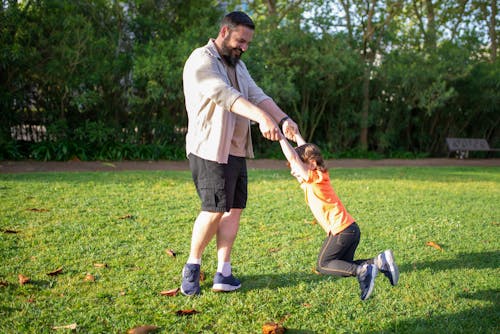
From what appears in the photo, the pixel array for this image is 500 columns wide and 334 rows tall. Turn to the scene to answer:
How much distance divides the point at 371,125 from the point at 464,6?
8004 millimetres

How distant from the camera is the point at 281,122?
337cm

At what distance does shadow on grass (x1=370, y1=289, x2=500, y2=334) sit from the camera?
2.67 meters

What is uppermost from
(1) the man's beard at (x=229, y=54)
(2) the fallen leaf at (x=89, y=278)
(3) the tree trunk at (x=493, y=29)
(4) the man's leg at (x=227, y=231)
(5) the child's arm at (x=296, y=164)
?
(3) the tree trunk at (x=493, y=29)

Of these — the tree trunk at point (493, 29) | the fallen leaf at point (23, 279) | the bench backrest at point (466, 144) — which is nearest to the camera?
the fallen leaf at point (23, 279)

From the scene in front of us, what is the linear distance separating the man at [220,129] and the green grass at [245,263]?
1.26ft

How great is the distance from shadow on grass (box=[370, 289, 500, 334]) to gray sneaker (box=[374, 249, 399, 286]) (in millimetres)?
305

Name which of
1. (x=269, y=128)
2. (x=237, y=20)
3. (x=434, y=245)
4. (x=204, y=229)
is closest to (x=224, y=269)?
(x=204, y=229)

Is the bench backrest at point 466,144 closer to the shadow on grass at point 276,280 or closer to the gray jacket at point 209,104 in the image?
the shadow on grass at point 276,280

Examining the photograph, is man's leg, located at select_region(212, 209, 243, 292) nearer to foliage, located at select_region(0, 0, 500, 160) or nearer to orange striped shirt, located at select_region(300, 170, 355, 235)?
orange striped shirt, located at select_region(300, 170, 355, 235)

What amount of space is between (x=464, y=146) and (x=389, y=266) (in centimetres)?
1333

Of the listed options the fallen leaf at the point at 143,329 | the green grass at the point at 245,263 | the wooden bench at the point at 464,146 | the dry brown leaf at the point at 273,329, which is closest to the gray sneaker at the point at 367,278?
the green grass at the point at 245,263

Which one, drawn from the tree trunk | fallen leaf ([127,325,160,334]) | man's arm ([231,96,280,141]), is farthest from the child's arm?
the tree trunk

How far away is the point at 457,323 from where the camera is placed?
2.76 m

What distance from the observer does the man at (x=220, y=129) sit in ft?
9.33
